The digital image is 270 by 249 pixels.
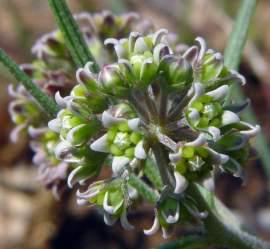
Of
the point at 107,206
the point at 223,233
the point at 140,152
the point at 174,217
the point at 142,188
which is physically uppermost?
the point at 140,152

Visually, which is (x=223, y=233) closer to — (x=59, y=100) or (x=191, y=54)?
(x=191, y=54)

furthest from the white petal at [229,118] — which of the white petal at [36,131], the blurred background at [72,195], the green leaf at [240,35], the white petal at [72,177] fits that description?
the blurred background at [72,195]

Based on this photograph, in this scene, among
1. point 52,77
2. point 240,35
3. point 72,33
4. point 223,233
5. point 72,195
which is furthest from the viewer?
point 72,195

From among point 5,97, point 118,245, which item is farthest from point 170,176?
point 5,97

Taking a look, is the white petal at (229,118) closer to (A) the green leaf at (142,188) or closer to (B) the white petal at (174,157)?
(B) the white petal at (174,157)

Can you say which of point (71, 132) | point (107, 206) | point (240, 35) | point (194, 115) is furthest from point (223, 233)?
point (240, 35)

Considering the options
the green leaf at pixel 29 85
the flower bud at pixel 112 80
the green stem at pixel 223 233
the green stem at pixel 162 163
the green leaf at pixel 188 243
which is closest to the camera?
the flower bud at pixel 112 80
